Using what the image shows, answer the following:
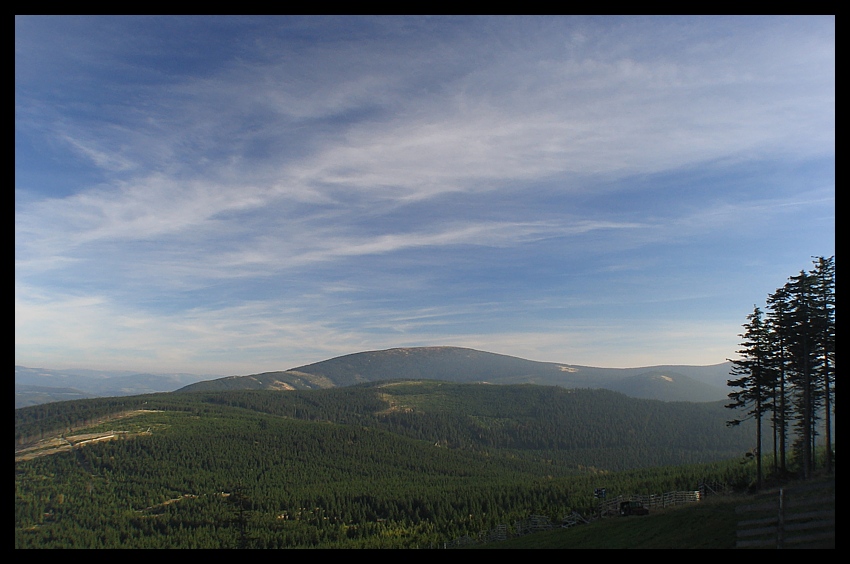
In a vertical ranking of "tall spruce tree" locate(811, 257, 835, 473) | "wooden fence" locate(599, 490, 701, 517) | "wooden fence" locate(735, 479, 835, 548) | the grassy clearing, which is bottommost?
"wooden fence" locate(599, 490, 701, 517)

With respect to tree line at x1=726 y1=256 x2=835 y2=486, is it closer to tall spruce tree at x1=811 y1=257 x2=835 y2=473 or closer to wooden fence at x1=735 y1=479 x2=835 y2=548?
tall spruce tree at x1=811 y1=257 x2=835 y2=473

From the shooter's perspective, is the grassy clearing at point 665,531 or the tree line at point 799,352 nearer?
the grassy clearing at point 665,531

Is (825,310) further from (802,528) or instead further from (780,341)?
(802,528)

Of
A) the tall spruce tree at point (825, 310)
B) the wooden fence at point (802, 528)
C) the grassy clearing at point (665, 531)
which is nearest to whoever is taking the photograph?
the wooden fence at point (802, 528)

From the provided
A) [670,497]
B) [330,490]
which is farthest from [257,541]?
[670,497]

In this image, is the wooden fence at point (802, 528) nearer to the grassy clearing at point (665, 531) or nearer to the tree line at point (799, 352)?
the grassy clearing at point (665, 531)

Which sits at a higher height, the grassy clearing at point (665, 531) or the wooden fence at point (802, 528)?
the wooden fence at point (802, 528)

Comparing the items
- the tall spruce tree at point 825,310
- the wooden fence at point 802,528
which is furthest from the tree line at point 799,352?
the wooden fence at point 802,528

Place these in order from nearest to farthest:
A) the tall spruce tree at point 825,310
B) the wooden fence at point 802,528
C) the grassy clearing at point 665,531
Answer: the wooden fence at point 802,528 → the grassy clearing at point 665,531 → the tall spruce tree at point 825,310

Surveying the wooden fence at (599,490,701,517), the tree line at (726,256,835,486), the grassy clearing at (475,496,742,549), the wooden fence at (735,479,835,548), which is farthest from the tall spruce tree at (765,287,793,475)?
the wooden fence at (735,479,835,548)

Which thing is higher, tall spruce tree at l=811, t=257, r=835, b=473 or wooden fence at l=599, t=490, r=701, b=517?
tall spruce tree at l=811, t=257, r=835, b=473
